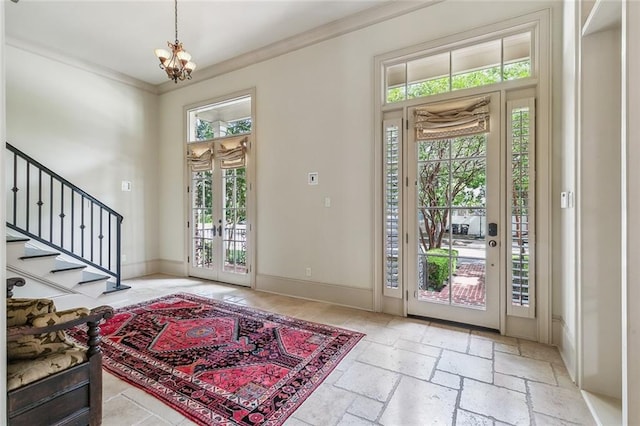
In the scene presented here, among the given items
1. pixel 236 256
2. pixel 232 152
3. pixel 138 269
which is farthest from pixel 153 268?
pixel 232 152

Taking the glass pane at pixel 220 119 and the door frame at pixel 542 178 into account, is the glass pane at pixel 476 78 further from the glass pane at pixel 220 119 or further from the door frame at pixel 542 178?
the glass pane at pixel 220 119

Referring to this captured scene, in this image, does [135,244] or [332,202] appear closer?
[332,202]

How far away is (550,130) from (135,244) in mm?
6208

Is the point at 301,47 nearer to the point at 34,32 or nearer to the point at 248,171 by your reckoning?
the point at 248,171

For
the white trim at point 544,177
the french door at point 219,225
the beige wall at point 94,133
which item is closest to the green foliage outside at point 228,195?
the french door at point 219,225

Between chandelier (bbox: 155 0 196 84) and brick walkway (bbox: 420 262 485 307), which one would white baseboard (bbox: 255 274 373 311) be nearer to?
brick walkway (bbox: 420 262 485 307)

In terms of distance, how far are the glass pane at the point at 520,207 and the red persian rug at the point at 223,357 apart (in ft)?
5.34

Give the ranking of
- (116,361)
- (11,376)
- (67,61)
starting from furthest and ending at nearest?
(67,61) → (116,361) → (11,376)

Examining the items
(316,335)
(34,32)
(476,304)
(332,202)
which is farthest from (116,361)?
(34,32)

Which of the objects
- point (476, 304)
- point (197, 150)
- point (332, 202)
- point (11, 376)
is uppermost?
point (197, 150)

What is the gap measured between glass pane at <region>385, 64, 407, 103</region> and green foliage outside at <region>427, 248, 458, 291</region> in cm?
180

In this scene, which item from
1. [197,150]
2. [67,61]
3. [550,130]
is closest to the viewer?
[550,130]

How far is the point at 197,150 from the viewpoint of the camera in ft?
17.4

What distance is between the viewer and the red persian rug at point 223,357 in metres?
1.95
